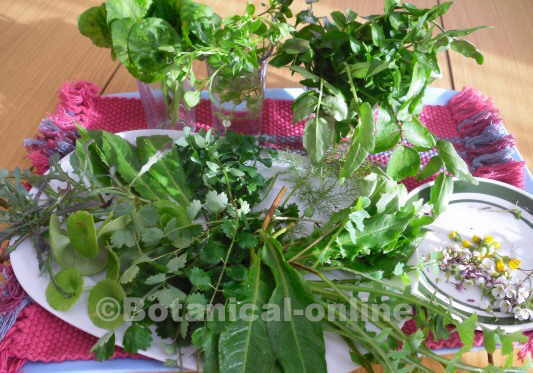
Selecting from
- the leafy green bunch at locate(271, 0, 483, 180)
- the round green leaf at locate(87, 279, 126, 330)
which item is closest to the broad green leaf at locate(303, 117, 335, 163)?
the leafy green bunch at locate(271, 0, 483, 180)

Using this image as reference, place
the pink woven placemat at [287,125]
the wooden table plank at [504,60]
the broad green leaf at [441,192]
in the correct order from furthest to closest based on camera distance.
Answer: the wooden table plank at [504,60], the pink woven placemat at [287,125], the broad green leaf at [441,192]

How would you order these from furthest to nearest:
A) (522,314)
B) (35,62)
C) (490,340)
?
(35,62), (522,314), (490,340)

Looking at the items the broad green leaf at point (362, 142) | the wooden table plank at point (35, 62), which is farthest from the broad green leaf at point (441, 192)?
the wooden table plank at point (35, 62)

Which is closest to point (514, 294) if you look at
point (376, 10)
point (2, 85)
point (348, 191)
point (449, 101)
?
point (348, 191)

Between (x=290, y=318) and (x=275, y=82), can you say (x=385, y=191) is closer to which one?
(x=290, y=318)

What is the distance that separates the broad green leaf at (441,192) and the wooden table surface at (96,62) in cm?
29

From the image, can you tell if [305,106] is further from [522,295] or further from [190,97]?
[522,295]

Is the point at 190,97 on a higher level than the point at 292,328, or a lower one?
higher

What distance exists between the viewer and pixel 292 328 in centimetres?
39

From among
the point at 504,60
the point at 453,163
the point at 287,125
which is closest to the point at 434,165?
the point at 453,163

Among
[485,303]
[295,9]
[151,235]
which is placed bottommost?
[485,303]

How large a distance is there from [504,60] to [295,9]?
38 centimetres

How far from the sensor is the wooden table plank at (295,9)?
721 mm

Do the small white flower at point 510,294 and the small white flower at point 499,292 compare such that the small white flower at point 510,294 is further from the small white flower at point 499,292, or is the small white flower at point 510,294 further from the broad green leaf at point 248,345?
the broad green leaf at point 248,345
